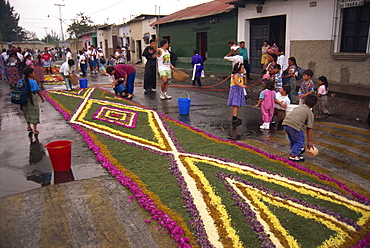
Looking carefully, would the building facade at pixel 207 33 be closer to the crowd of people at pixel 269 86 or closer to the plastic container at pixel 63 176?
the crowd of people at pixel 269 86

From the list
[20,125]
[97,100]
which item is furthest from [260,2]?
[20,125]

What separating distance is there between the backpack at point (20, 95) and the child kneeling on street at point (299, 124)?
546cm

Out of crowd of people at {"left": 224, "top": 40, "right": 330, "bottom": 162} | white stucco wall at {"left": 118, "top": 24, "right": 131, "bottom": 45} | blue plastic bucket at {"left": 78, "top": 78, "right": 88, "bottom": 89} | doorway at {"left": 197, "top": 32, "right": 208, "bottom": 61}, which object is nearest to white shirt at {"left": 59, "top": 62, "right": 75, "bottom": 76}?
blue plastic bucket at {"left": 78, "top": 78, "right": 88, "bottom": 89}

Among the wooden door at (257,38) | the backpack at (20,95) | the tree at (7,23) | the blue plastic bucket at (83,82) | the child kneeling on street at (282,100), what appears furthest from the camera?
the tree at (7,23)

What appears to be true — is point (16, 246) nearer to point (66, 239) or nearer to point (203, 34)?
point (66, 239)

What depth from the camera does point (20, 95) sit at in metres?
6.84

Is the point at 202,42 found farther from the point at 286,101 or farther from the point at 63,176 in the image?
the point at 63,176

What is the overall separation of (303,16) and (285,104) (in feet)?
26.8

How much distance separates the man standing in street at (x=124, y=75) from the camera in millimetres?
11416

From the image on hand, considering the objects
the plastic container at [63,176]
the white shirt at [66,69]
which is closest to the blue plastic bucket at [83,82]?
the white shirt at [66,69]

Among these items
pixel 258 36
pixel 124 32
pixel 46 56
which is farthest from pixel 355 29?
pixel 124 32

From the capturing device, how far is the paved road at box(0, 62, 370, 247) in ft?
11.2

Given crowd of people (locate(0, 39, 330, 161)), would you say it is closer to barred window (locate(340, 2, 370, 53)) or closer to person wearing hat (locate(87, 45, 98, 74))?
barred window (locate(340, 2, 370, 53))

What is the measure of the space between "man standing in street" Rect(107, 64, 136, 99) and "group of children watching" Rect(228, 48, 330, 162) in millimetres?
4886
